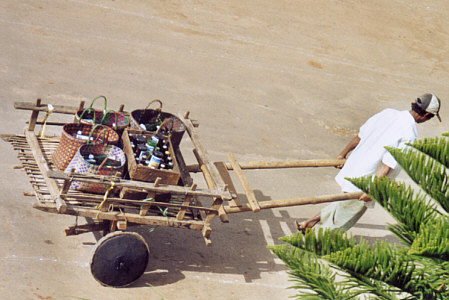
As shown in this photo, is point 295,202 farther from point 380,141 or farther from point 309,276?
point 309,276

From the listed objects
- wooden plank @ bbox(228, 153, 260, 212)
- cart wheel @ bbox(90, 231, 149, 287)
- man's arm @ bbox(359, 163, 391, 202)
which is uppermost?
man's arm @ bbox(359, 163, 391, 202)

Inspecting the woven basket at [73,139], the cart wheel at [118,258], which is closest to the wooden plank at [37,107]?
the woven basket at [73,139]

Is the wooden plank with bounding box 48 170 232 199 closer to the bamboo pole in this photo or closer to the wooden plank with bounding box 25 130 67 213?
the wooden plank with bounding box 25 130 67 213

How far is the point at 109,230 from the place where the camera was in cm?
527

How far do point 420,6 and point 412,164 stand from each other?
14445 millimetres

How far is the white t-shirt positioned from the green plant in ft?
7.14

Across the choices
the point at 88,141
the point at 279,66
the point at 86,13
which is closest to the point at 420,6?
the point at 279,66

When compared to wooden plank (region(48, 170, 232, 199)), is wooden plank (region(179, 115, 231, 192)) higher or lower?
higher

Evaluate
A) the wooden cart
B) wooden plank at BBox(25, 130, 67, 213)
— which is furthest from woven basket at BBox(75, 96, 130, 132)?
wooden plank at BBox(25, 130, 67, 213)

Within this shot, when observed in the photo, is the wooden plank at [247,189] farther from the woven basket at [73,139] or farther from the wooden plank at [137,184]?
the woven basket at [73,139]

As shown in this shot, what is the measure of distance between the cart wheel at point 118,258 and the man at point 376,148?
2.36 m

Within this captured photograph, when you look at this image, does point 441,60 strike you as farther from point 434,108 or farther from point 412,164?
point 412,164

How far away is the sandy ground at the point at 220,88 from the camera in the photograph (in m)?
5.63

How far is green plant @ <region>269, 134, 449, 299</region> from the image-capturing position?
3221mm
